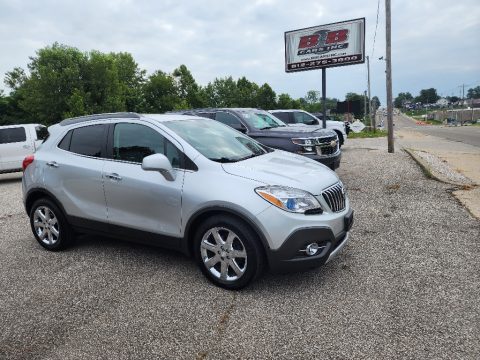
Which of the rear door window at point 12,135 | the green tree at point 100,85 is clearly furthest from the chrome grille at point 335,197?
the green tree at point 100,85

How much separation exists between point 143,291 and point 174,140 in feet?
5.07

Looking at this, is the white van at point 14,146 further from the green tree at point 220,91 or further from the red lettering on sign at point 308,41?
the green tree at point 220,91

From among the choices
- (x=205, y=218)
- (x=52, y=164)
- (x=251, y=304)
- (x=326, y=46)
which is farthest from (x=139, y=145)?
(x=326, y=46)

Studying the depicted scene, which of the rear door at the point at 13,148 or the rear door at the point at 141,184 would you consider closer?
the rear door at the point at 141,184

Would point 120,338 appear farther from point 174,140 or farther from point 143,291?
point 174,140

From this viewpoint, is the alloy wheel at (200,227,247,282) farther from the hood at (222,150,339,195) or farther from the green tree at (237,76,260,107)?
the green tree at (237,76,260,107)

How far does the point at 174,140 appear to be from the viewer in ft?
13.1

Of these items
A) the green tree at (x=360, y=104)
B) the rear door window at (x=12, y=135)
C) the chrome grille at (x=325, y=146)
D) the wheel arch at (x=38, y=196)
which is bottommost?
the wheel arch at (x=38, y=196)

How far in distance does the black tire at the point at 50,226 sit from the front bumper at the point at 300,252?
9.37 ft

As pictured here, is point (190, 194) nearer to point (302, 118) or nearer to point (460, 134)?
point (302, 118)

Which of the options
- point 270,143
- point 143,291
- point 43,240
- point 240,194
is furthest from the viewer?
point 270,143

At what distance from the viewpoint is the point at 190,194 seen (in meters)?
3.71

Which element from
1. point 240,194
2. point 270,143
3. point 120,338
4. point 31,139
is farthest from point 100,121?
point 31,139

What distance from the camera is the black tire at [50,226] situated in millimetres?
4840
